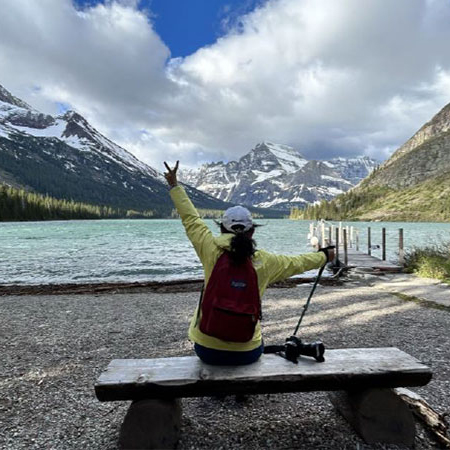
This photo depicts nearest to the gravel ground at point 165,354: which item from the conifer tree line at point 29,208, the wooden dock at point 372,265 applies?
the wooden dock at point 372,265

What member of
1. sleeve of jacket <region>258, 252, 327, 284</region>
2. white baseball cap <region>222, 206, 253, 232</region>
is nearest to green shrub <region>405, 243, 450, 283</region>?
sleeve of jacket <region>258, 252, 327, 284</region>

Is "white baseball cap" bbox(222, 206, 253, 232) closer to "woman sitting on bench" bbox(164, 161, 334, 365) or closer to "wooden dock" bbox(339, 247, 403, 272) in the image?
"woman sitting on bench" bbox(164, 161, 334, 365)

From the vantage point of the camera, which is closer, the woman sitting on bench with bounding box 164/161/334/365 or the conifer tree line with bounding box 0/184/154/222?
the woman sitting on bench with bounding box 164/161/334/365

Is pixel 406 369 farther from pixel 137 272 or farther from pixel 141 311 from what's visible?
pixel 137 272

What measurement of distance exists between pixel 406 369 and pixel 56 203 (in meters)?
157

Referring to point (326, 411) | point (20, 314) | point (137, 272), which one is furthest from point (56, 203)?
point (326, 411)

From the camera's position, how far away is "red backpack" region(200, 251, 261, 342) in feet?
11.3

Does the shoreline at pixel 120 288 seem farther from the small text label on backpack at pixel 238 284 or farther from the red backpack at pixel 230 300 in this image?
the small text label on backpack at pixel 238 284

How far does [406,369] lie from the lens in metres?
3.75

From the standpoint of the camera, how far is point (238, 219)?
12.2 ft

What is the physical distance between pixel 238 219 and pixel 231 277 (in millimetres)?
605

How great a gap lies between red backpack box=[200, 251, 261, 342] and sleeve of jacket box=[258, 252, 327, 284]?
33 cm

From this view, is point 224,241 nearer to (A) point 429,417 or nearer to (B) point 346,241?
(A) point 429,417

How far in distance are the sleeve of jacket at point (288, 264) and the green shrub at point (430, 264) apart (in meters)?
13.8
